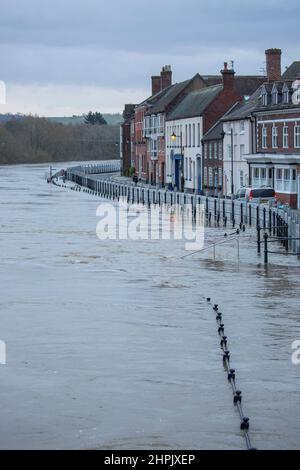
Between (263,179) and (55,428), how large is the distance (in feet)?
171

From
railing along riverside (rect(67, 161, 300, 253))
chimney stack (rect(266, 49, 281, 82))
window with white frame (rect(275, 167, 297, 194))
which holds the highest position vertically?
chimney stack (rect(266, 49, 281, 82))

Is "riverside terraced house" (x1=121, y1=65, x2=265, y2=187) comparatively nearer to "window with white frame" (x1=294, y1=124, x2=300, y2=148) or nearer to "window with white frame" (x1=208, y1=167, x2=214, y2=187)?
"window with white frame" (x1=208, y1=167, x2=214, y2=187)

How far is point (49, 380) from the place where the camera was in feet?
61.4

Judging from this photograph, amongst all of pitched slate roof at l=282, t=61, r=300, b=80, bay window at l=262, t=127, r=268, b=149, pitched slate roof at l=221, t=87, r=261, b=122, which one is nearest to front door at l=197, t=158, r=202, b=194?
pitched slate roof at l=221, t=87, r=261, b=122

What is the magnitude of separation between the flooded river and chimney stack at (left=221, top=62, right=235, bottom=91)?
147 feet

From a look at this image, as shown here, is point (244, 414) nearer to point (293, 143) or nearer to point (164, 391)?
point (164, 391)

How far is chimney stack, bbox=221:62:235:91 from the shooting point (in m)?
83.7

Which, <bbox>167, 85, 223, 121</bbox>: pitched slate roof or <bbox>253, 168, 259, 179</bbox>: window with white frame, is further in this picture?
<bbox>167, 85, 223, 121</bbox>: pitched slate roof

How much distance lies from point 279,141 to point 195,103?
29742mm

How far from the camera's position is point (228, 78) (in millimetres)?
84438

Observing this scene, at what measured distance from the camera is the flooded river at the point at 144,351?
15.8 m

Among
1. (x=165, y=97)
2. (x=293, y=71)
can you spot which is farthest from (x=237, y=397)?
(x=165, y=97)

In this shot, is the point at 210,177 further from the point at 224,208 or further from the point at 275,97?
the point at 224,208
